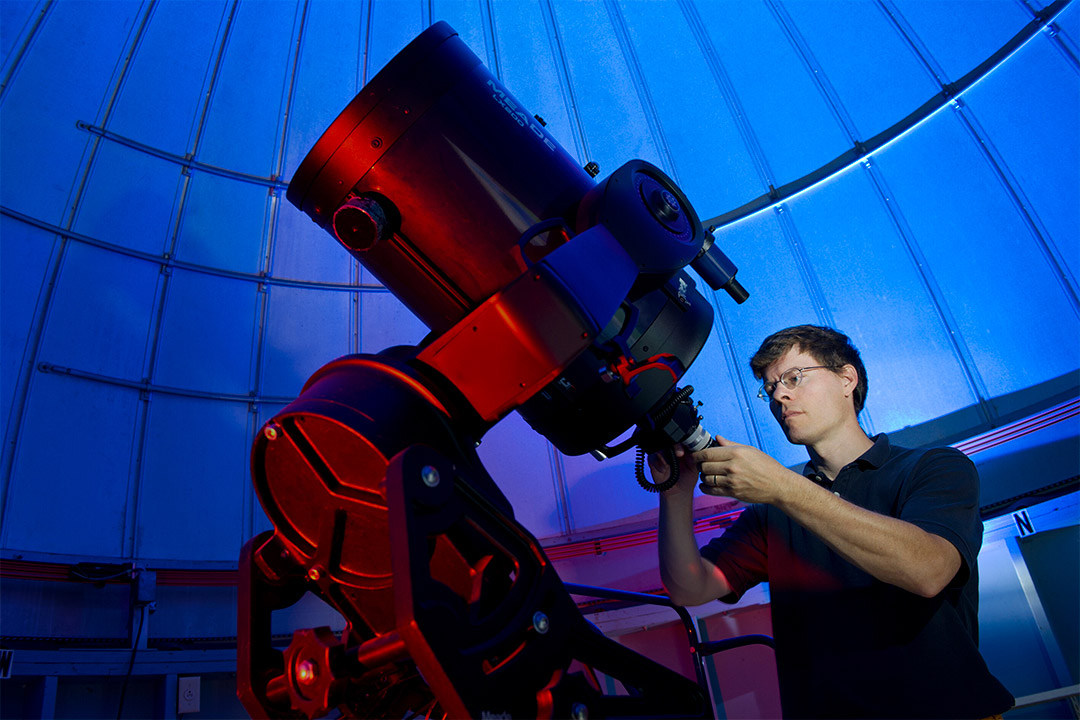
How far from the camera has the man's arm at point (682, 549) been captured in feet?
7.64

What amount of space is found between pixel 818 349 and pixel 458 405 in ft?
5.15

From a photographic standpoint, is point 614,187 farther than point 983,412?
No

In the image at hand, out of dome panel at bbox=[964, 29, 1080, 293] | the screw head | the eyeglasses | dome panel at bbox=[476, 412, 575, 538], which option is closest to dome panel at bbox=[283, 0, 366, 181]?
dome panel at bbox=[476, 412, 575, 538]

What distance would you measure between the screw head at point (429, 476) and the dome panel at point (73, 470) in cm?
472

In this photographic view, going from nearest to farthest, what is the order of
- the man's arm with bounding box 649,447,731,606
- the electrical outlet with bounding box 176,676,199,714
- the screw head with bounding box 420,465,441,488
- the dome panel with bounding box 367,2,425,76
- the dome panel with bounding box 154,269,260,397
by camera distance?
the screw head with bounding box 420,465,441,488, the man's arm with bounding box 649,447,731,606, the electrical outlet with bounding box 176,676,199,714, the dome panel with bounding box 154,269,260,397, the dome panel with bounding box 367,2,425,76

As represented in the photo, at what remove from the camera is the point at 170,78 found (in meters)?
5.89

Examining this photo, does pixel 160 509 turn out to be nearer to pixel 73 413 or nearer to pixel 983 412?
pixel 73 413

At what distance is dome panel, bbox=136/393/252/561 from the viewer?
520cm

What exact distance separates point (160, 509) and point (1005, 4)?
7.36 metres

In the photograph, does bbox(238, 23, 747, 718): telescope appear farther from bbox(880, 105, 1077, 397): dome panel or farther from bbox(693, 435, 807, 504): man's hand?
bbox(880, 105, 1077, 397): dome panel

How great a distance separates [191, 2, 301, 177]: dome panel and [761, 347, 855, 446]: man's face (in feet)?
17.2

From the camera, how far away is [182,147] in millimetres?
5906

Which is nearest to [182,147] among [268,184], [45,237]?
[268,184]

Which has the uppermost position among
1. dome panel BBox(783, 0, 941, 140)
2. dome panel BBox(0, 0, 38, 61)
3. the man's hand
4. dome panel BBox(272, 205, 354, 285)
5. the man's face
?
dome panel BBox(0, 0, 38, 61)
